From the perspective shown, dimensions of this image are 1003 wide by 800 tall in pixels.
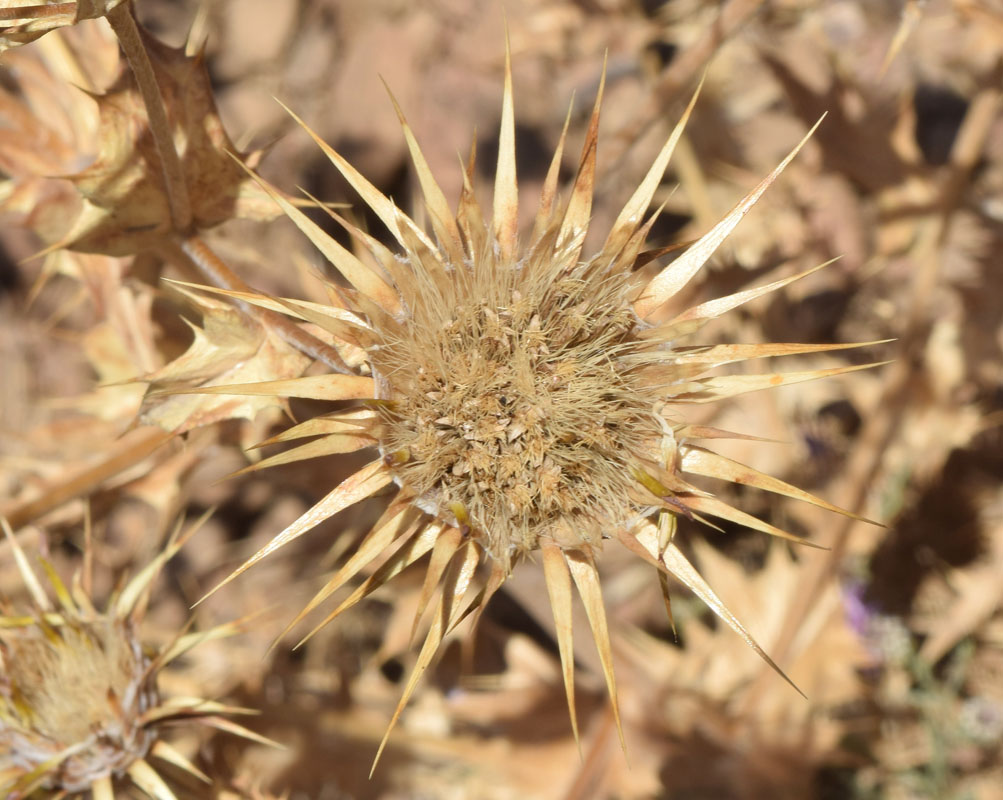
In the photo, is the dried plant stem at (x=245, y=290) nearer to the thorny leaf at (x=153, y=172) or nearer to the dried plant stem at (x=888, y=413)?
the thorny leaf at (x=153, y=172)

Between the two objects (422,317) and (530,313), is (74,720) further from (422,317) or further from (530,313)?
(530,313)

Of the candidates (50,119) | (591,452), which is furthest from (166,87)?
(591,452)

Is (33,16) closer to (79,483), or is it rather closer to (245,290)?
(245,290)

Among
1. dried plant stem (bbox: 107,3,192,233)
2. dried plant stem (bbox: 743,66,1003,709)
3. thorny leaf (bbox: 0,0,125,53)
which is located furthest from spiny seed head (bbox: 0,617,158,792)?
dried plant stem (bbox: 743,66,1003,709)

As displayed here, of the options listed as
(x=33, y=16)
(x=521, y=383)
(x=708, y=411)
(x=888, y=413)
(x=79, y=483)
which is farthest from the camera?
(x=708, y=411)

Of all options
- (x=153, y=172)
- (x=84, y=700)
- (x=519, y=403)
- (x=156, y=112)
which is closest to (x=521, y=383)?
(x=519, y=403)

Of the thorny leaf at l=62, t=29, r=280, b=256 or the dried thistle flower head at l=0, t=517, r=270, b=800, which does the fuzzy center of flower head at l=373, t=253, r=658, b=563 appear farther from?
the dried thistle flower head at l=0, t=517, r=270, b=800
